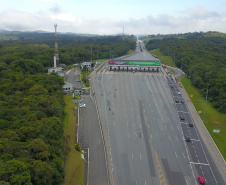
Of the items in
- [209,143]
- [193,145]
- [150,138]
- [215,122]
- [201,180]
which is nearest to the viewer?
[201,180]

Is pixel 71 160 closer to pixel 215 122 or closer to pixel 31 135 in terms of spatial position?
pixel 31 135

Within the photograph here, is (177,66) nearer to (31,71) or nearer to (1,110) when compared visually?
(31,71)

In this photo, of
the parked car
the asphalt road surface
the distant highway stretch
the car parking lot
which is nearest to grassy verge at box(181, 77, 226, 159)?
the car parking lot

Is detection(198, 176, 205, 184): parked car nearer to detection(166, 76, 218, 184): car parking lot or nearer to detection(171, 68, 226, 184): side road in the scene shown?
detection(166, 76, 218, 184): car parking lot

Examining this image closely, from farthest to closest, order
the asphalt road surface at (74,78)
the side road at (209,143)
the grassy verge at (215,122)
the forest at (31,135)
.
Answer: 1. the asphalt road surface at (74,78)
2. the grassy verge at (215,122)
3. the side road at (209,143)
4. the forest at (31,135)

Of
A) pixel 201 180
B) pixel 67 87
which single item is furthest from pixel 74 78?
pixel 201 180

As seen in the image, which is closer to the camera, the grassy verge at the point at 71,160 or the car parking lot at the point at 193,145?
the grassy verge at the point at 71,160

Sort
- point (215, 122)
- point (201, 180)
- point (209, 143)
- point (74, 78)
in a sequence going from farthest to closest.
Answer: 1. point (74, 78)
2. point (215, 122)
3. point (209, 143)
4. point (201, 180)

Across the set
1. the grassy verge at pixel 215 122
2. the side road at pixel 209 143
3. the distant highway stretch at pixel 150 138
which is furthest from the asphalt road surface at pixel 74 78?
the grassy verge at pixel 215 122

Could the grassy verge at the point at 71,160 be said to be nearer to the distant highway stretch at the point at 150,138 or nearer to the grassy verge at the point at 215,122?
the distant highway stretch at the point at 150,138
